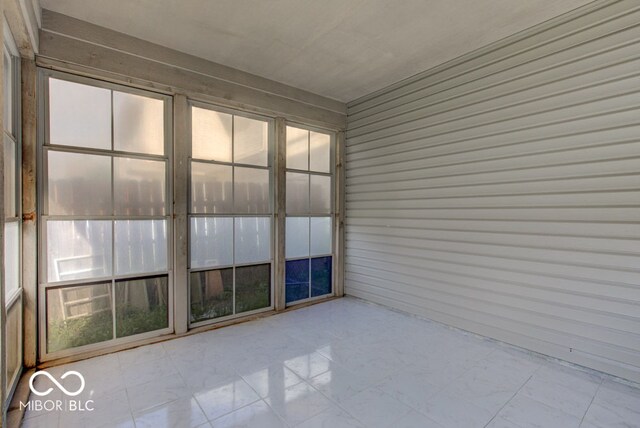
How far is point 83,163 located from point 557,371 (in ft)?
15.3

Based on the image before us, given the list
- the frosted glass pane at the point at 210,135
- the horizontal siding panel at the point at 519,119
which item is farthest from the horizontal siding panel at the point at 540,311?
the frosted glass pane at the point at 210,135

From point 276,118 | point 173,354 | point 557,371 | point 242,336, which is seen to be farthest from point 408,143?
point 173,354

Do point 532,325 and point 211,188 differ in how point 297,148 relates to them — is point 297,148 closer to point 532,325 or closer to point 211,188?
point 211,188

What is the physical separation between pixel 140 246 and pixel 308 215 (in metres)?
2.19

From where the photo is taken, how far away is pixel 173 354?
280cm

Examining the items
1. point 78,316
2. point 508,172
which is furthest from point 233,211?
point 508,172

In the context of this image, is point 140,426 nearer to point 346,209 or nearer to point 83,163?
point 83,163

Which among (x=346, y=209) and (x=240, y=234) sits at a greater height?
(x=346, y=209)

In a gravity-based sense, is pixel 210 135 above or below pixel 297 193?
above

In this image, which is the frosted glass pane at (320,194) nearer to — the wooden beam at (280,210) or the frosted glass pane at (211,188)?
the wooden beam at (280,210)

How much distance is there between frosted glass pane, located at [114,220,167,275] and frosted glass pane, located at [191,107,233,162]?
3.04 ft

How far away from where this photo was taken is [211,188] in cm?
352

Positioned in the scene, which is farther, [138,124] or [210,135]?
[210,135]

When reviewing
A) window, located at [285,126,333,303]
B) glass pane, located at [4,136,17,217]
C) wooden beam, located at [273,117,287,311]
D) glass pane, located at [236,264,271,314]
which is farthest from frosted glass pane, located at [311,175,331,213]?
glass pane, located at [4,136,17,217]
